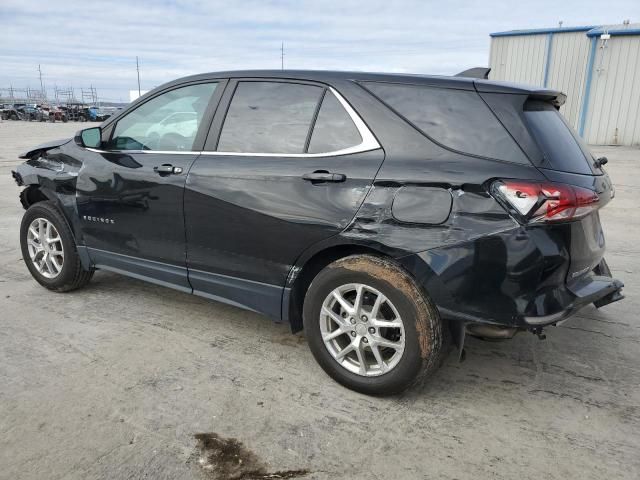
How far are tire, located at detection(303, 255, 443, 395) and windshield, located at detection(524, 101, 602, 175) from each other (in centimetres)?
90

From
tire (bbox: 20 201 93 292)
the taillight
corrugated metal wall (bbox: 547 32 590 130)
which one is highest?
corrugated metal wall (bbox: 547 32 590 130)

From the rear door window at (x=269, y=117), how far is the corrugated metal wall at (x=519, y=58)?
20407 mm

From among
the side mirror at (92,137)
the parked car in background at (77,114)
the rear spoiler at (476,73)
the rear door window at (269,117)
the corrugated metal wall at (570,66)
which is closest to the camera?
the rear door window at (269,117)

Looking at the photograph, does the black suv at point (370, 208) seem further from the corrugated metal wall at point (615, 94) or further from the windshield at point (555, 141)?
the corrugated metal wall at point (615, 94)

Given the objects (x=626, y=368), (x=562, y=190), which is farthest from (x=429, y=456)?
(x=626, y=368)

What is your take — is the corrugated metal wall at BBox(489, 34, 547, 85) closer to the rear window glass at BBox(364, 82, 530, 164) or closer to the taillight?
the rear window glass at BBox(364, 82, 530, 164)

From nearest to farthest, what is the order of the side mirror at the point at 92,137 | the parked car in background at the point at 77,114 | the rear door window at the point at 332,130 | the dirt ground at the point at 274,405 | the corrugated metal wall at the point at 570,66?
the dirt ground at the point at 274,405
the rear door window at the point at 332,130
the side mirror at the point at 92,137
the corrugated metal wall at the point at 570,66
the parked car in background at the point at 77,114

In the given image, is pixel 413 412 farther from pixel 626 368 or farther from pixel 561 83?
pixel 561 83

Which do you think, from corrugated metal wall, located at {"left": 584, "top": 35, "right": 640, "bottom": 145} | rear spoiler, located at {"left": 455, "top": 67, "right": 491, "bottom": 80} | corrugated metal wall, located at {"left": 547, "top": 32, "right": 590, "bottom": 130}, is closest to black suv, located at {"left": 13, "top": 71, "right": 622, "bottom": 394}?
rear spoiler, located at {"left": 455, "top": 67, "right": 491, "bottom": 80}

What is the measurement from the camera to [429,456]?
7.94 ft

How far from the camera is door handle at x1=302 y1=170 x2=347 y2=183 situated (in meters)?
2.84

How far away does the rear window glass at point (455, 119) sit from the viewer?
2.57 metres

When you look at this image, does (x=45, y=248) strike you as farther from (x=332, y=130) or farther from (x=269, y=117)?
(x=332, y=130)

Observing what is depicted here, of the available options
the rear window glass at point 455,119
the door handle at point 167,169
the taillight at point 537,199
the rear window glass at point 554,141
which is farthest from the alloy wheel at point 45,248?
the rear window glass at point 554,141
